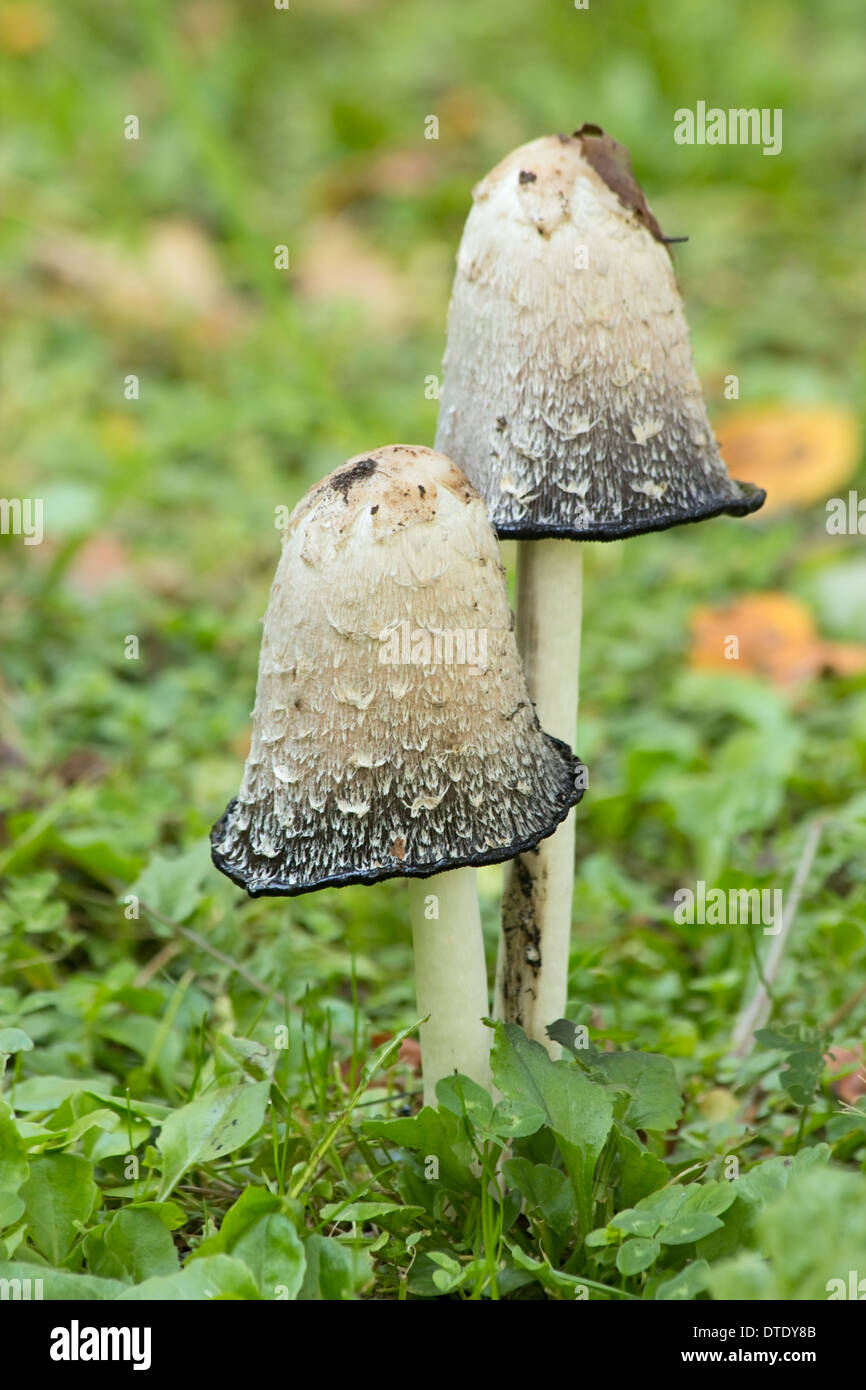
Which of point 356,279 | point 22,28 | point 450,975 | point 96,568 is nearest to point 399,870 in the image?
point 450,975

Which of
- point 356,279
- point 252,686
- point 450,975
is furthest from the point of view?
point 356,279

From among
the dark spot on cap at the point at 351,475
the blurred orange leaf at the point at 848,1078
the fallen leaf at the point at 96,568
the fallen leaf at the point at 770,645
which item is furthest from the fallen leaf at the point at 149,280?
the blurred orange leaf at the point at 848,1078

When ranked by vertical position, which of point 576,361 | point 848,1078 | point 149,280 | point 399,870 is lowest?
point 848,1078

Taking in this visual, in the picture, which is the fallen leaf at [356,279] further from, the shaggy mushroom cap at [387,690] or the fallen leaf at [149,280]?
the shaggy mushroom cap at [387,690]

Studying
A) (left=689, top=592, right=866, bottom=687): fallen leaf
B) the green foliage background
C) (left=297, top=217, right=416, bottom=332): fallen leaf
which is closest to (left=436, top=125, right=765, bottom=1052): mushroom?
the green foliage background

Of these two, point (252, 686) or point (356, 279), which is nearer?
point (252, 686)

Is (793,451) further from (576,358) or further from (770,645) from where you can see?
(576,358)
